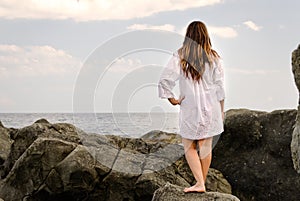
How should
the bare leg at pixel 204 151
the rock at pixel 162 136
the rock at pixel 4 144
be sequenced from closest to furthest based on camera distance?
the bare leg at pixel 204 151 < the rock at pixel 162 136 < the rock at pixel 4 144

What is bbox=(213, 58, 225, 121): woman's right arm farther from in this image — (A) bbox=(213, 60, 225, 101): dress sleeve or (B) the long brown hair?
(B) the long brown hair

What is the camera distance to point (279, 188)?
1032 centimetres

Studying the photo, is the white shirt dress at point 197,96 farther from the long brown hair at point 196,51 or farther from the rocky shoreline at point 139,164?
the rocky shoreline at point 139,164

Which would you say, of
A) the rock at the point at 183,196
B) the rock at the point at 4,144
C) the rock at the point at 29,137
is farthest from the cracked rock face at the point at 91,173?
the rock at the point at 4,144

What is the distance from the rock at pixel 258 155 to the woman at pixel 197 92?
4068 millimetres

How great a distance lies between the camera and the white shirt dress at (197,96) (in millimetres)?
6656

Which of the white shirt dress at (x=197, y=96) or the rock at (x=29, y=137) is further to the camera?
the rock at (x=29, y=137)

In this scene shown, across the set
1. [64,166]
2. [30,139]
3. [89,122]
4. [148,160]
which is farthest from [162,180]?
[30,139]

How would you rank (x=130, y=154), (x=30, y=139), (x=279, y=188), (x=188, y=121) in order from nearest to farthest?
(x=188, y=121) → (x=130, y=154) → (x=279, y=188) → (x=30, y=139)

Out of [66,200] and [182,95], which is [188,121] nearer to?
[182,95]

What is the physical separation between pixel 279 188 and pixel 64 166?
13.9 ft

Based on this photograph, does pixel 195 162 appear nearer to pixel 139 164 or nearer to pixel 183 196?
pixel 183 196

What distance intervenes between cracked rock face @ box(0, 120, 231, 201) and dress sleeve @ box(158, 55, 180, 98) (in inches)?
101

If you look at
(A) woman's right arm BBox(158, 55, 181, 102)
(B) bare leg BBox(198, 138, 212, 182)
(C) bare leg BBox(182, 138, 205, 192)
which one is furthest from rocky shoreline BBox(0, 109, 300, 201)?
(A) woman's right arm BBox(158, 55, 181, 102)
